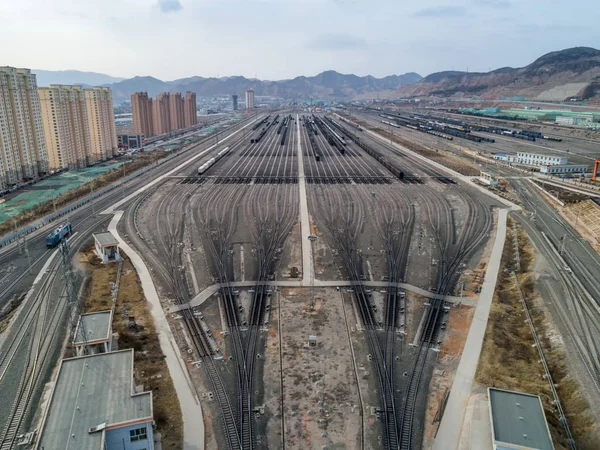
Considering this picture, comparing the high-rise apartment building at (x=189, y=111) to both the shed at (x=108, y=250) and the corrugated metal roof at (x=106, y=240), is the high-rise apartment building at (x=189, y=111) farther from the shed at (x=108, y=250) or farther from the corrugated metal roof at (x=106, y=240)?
the shed at (x=108, y=250)

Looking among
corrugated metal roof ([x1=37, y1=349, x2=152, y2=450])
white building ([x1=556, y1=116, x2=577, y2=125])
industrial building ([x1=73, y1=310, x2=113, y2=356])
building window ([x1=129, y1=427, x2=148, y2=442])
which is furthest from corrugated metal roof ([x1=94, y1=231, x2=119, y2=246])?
white building ([x1=556, y1=116, x2=577, y2=125])

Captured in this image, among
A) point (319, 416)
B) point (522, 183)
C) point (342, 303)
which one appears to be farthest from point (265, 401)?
point (522, 183)

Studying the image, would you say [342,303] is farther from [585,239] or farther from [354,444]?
[585,239]

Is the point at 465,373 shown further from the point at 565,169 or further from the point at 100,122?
the point at 100,122

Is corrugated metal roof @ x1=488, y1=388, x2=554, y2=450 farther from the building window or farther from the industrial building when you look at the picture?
the industrial building

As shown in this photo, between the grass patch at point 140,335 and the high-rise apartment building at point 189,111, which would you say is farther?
the high-rise apartment building at point 189,111

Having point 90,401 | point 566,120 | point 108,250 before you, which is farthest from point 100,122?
point 566,120

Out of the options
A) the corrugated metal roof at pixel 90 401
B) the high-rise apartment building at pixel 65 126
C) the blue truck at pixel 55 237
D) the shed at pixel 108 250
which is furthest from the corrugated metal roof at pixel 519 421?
the high-rise apartment building at pixel 65 126
